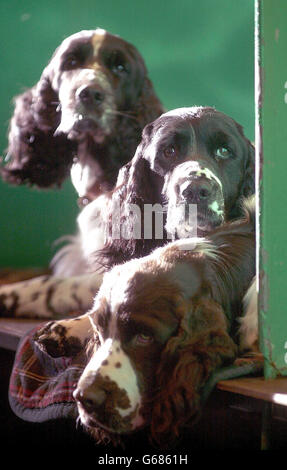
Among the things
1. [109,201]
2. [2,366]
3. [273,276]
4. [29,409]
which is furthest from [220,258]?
[2,366]

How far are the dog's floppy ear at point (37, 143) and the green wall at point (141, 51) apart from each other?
0.14 ft

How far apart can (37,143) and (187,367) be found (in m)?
1.05

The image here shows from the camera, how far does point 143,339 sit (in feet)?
5.92

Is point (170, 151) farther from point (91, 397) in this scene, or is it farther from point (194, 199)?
point (91, 397)

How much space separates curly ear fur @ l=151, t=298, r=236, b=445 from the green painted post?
126 millimetres

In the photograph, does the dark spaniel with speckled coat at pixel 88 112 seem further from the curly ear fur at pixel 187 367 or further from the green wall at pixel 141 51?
the curly ear fur at pixel 187 367

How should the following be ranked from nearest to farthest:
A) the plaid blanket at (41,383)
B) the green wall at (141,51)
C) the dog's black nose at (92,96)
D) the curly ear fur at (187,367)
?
the curly ear fur at (187,367), the green wall at (141,51), the plaid blanket at (41,383), the dog's black nose at (92,96)

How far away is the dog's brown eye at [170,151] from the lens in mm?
1918

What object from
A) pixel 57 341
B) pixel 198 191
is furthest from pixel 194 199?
pixel 57 341

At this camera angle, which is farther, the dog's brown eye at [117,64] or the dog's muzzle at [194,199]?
the dog's brown eye at [117,64]

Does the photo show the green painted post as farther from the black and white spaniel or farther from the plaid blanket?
the plaid blanket

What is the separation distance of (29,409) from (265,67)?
4.38 ft

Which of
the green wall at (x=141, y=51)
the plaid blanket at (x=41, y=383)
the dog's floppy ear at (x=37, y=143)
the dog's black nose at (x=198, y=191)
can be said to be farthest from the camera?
the dog's floppy ear at (x=37, y=143)


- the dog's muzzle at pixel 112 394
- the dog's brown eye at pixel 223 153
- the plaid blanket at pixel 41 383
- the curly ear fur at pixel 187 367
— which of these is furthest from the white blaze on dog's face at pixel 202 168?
the plaid blanket at pixel 41 383
